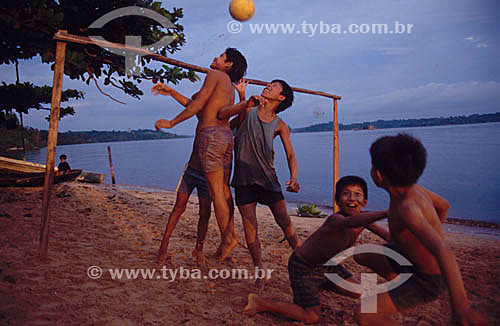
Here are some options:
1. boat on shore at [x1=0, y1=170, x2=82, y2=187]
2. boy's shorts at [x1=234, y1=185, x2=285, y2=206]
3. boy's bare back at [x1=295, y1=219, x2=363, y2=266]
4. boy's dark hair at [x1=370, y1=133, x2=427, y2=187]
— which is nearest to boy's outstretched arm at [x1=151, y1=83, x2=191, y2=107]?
boy's shorts at [x1=234, y1=185, x2=285, y2=206]

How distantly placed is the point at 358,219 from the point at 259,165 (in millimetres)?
1585

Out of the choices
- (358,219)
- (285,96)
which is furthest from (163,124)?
(358,219)

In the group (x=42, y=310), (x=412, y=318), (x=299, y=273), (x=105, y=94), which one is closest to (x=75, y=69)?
(x=105, y=94)

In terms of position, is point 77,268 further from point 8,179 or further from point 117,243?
point 8,179

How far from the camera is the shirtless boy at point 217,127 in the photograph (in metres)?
3.63

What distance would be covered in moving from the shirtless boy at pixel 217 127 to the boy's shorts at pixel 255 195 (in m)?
0.18

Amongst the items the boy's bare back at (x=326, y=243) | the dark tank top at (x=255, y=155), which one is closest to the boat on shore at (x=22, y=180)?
the dark tank top at (x=255, y=155)

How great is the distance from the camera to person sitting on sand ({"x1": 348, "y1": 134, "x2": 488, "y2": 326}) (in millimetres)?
1738

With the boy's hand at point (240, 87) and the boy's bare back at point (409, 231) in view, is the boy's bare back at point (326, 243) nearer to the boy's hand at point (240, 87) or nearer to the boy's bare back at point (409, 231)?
the boy's bare back at point (409, 231)

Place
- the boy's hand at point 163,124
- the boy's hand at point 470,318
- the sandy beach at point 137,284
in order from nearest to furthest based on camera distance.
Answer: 1. the boy's hand at point 470,318
2. the sandy beach at point 137,284
3. the boy's hand at point 163,124

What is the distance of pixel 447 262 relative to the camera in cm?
171

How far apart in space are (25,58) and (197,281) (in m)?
6.27

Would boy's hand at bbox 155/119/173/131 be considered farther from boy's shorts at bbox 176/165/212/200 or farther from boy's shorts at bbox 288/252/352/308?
boy's shorts at bbox 288/252/352/308

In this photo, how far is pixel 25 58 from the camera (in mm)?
6855
